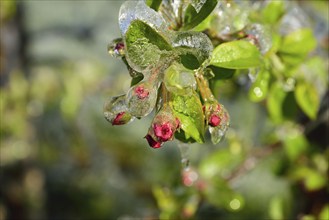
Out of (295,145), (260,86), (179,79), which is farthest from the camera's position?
(295,145)

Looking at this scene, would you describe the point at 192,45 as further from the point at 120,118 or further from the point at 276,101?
the point at 276,101

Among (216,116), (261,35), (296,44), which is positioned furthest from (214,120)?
(296,44)

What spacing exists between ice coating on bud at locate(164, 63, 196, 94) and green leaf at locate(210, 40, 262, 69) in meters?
0.08

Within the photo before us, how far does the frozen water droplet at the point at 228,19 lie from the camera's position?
67cm

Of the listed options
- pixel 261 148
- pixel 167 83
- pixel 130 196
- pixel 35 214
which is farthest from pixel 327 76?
pixel 35 214

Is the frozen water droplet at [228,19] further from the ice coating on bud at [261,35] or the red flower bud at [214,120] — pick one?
the red flower bud at [214,120]

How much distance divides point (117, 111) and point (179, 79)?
9cm

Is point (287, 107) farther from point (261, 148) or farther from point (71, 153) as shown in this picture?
point (71, 153)

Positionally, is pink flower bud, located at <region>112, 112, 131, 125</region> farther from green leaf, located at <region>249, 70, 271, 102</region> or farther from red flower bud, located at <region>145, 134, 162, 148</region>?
green leaf, located at <region>249, 70, 271, 102</region>

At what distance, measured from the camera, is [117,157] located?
3.32m

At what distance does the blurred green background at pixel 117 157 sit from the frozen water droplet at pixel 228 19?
412 mm

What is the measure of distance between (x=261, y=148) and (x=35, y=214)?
1.89 meters

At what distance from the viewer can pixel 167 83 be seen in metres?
0.51

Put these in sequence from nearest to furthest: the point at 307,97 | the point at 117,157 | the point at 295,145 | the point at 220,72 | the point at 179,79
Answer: the point at 179,79, the point at 220,72, the point at 307,97, the point at 295,145, the point at 117,157
